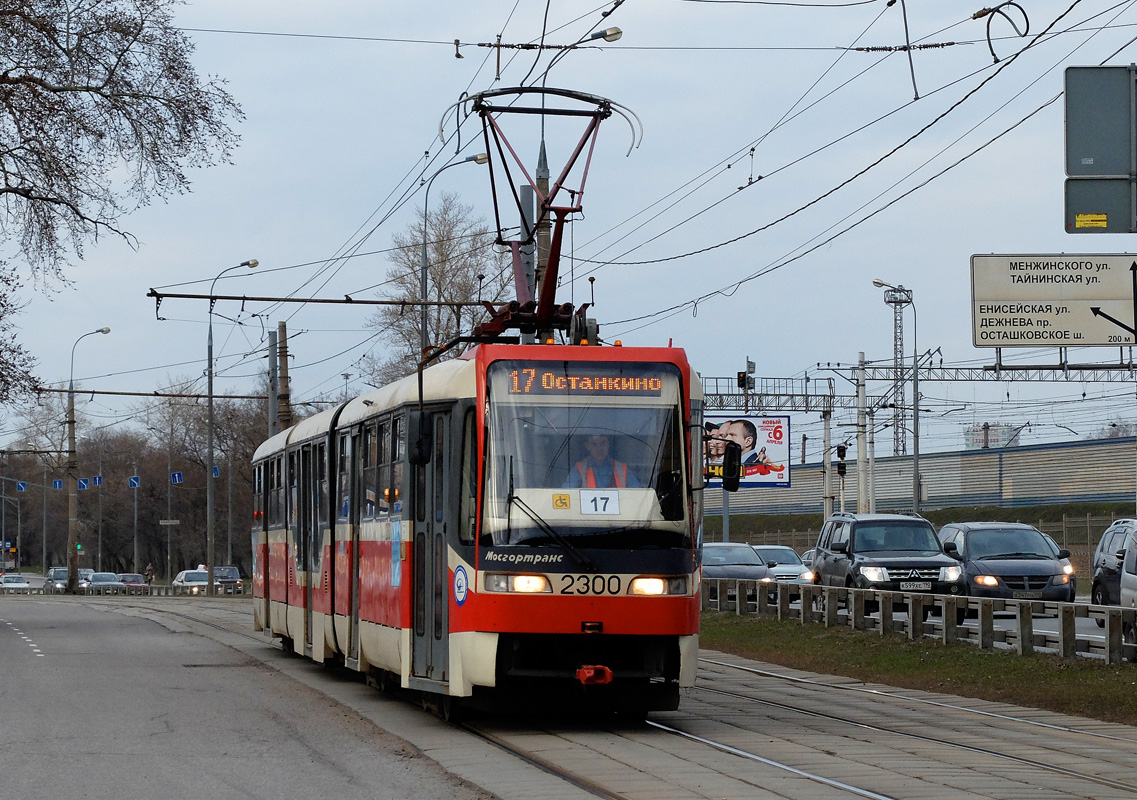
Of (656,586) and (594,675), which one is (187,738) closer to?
(594,675)

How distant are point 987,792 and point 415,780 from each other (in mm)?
A: 3549

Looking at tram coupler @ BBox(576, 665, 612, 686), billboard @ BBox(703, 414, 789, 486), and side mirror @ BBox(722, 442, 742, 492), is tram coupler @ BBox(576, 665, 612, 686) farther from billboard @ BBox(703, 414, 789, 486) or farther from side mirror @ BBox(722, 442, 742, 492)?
billboard @ BBox(703, 414, 789, 486)

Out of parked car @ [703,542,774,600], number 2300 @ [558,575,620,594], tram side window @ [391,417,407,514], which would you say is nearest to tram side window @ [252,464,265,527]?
tram side window @ [391,417,407,514]

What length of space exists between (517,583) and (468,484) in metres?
0.97

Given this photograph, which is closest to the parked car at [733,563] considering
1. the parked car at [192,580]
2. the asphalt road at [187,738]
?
the asphalt road at [187,738]

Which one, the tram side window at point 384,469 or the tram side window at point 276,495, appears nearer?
the tram side window at point 384,469

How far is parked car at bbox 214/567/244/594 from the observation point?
208 ft

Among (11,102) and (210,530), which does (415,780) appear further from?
(210,530)

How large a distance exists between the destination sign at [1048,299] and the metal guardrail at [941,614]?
36.4 feet

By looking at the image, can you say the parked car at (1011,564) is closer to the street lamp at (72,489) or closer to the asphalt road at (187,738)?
the asphalt road at (187,738)

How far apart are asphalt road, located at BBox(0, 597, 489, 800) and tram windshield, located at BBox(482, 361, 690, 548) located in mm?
2109

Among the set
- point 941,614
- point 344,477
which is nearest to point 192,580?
point 941,614

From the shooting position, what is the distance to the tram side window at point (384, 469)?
14484 millimetres

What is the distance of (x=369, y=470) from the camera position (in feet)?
50.8
